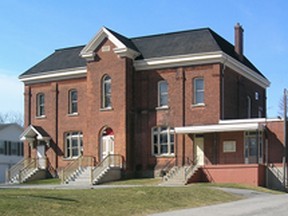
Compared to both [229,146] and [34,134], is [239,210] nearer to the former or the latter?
[229,146]

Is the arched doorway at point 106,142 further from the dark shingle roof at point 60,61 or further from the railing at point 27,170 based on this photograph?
the railing at point 27,170

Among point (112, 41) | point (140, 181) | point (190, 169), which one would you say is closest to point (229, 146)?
point (190, 169)

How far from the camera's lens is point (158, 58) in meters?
44.0

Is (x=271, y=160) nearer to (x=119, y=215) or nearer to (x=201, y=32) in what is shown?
(x=201, y=32)

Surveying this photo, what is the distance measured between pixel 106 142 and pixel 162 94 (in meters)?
5.81

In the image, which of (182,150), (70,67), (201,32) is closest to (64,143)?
(70,67)

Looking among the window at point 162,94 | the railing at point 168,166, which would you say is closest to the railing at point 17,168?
the railing at point 168,166

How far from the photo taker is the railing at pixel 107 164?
136 ft

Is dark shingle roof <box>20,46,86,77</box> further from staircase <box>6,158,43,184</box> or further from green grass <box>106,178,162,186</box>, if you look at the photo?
green grass <box>106,178,162,186</box>

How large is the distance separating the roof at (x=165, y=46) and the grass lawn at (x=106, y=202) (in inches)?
693

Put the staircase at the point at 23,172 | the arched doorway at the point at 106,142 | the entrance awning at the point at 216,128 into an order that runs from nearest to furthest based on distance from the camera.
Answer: the entrance awning at the point at 216,128 → the arched doorway at the point at 106,142 → the staircase at the point at 23,172

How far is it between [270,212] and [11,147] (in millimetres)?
48252

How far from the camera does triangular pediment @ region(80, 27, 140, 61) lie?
1731 inches

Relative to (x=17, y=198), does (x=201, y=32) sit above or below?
above
